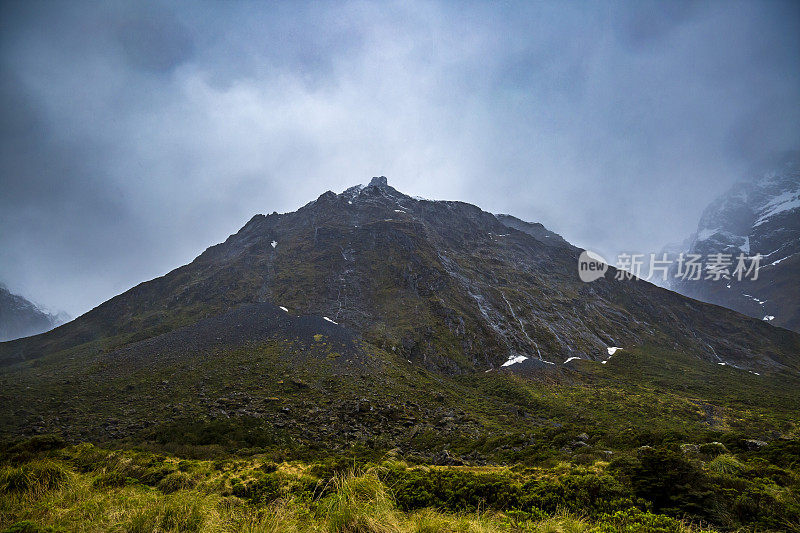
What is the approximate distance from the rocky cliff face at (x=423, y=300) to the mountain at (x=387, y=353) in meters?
0.55

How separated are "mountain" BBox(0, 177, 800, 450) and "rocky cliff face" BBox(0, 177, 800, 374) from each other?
1.81ft

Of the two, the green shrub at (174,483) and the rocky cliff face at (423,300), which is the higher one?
the rocky cliff face at (423,300)

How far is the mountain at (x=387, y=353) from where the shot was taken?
26.6 meters

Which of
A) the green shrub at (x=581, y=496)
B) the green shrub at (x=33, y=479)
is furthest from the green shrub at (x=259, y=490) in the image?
the green shrub at (x=581, y=496)

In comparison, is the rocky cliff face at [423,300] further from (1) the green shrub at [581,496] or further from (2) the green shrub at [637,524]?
(2) the green shrub at [637,524]

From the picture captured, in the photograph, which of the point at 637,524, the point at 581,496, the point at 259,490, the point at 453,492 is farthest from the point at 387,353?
the point at 637,524

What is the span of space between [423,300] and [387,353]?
2335 cm

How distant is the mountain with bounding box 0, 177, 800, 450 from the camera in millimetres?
26641

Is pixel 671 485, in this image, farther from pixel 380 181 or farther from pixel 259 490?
pixel 380 181

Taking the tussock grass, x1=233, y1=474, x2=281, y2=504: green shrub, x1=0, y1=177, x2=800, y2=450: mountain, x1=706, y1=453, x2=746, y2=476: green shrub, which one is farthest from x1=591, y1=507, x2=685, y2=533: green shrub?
x1=0, y1=177, x2=800, y2=450: mountain

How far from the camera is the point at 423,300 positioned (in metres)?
70.4

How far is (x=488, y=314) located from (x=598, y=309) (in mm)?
42328

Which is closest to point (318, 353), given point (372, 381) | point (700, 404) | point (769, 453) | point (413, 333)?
point (372, 381)

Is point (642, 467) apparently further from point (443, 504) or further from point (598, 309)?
point (598, 309)
